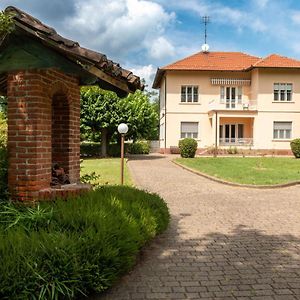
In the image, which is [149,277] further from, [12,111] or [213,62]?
[213,62]

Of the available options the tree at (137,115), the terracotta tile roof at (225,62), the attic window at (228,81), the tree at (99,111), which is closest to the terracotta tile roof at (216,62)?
the terracotta tile roof at (225,62)

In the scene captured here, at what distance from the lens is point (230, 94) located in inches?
1448

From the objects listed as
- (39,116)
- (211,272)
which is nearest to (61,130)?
(39,116)

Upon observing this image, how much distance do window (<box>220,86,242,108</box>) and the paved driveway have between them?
27.3 m

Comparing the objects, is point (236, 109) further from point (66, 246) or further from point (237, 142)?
point (66, 246)

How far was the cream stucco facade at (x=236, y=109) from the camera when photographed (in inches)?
1390

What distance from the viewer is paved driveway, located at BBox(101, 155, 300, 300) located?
13.6ft

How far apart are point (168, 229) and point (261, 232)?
1.65 meters

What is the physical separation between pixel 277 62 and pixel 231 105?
5.61 metres

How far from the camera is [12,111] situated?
5.32m

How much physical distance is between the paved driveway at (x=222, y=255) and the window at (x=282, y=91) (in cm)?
2731

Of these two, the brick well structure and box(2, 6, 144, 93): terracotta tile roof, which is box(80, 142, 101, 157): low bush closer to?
the brick well structure

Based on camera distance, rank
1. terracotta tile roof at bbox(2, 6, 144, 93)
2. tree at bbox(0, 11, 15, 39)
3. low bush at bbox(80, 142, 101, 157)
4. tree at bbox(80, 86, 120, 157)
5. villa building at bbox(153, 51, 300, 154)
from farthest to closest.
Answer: villa building at bbox(153, 51, 300, 154)
low bush at bbox(80, 142, 101, 157)
tree at bbox(80, 86, 120, 157)
terracotta tile roof at bbox(2, 6, 144, 93)
tree at bbox(0, 11, 15, 39)

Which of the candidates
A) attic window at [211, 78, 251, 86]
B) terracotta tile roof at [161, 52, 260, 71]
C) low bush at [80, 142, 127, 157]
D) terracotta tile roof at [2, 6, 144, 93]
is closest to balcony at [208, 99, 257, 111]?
attic window at [211, 78, 251, 86]
